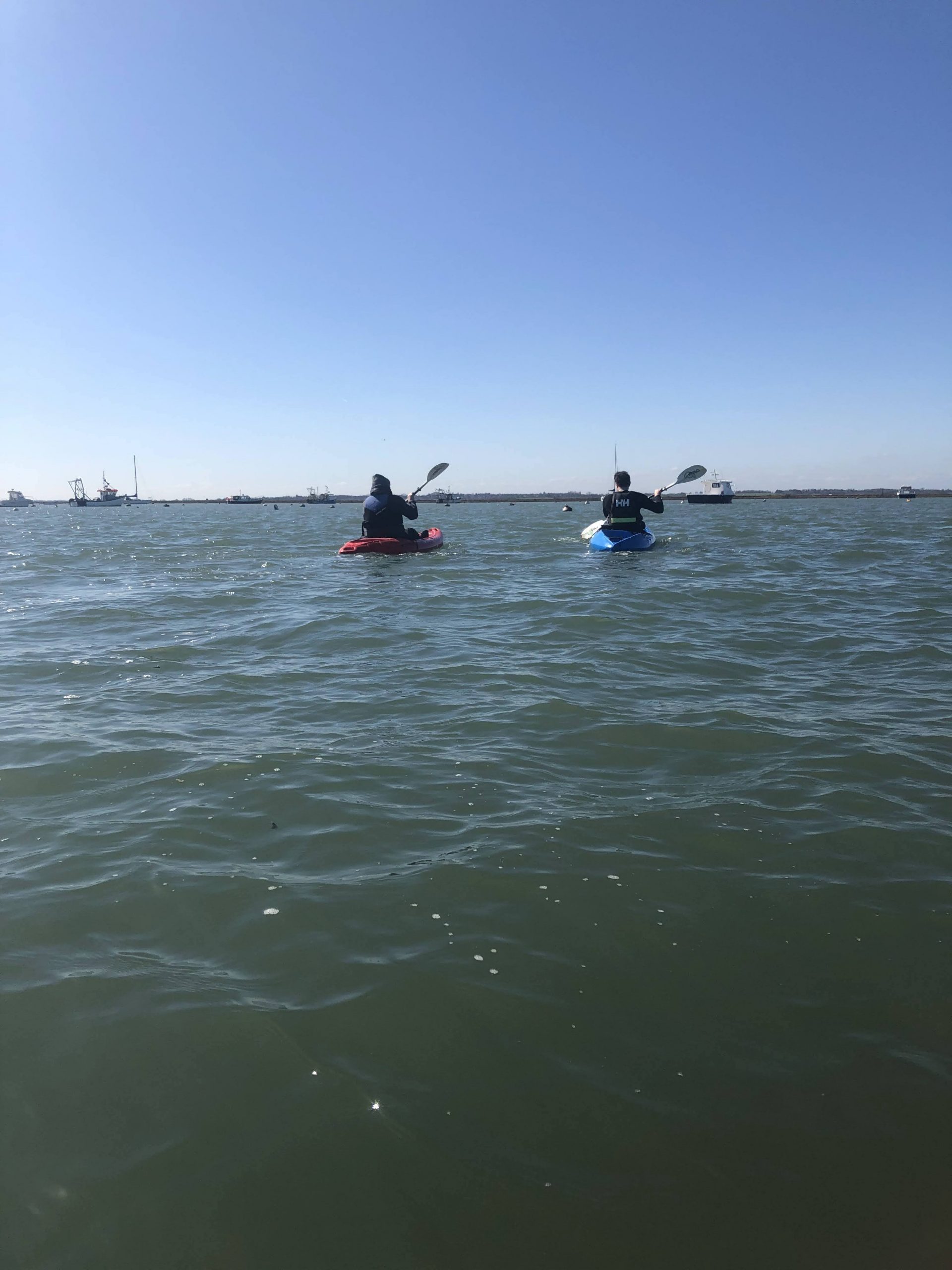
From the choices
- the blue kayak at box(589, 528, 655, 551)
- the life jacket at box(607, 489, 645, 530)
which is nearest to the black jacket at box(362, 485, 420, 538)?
the blue kayak at box(589, 528, 655, 551)

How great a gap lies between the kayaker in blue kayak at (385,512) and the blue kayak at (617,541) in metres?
5.07

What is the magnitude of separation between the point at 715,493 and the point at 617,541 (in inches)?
2868

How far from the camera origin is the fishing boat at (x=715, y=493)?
88.4m

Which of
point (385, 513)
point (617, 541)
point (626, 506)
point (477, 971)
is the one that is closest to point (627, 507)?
point (626, 506)

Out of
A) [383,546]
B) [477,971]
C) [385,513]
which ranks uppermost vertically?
[385,513]

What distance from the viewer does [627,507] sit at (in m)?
21.3

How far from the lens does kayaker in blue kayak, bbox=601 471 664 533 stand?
823 inches

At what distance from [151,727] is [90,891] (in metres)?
2.85

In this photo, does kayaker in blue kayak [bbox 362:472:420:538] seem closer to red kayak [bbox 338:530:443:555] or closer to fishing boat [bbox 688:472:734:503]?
red kayak [bbox 338:530:443:555]

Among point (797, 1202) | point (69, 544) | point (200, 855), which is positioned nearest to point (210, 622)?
point (200, 855)

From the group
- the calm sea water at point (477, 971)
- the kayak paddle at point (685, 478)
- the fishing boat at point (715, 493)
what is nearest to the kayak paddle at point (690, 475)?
the kayak paddle at point (685, 478)

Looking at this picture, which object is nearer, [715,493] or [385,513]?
[385,513]

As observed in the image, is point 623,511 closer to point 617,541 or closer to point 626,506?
point 626,506

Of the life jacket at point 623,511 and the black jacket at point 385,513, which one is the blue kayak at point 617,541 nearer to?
the life jacket at point 623,511
